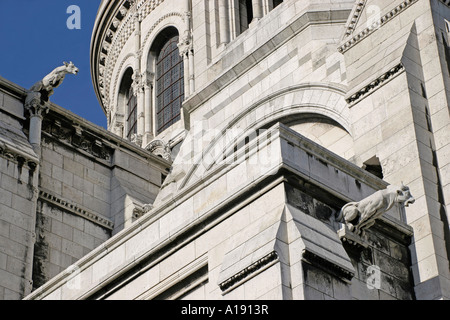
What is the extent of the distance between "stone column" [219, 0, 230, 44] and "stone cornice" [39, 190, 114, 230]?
7941 mm

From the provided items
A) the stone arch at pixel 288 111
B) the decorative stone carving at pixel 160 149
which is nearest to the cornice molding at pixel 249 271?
the stone arch at pixel 288 111

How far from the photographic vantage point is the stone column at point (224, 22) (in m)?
39.4

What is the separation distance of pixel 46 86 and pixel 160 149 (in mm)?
10025

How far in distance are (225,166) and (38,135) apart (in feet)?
39.8

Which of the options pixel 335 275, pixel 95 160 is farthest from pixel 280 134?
pixel 95 160

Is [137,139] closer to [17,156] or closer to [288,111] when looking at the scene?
[17,156]

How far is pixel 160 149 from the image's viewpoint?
4403cm

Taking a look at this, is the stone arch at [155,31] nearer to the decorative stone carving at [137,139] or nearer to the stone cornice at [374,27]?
the decorative stone carving at [137,139]

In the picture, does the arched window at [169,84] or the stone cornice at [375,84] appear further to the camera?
the arched window at [169,84]

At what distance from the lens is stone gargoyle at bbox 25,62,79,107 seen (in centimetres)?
3438

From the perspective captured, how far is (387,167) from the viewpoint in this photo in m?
25.6

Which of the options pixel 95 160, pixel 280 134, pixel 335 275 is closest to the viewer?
pixel 335 275

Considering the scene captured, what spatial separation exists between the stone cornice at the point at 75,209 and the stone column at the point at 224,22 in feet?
26.1

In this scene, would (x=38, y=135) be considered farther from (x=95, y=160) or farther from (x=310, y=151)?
(x=310, y=151)
